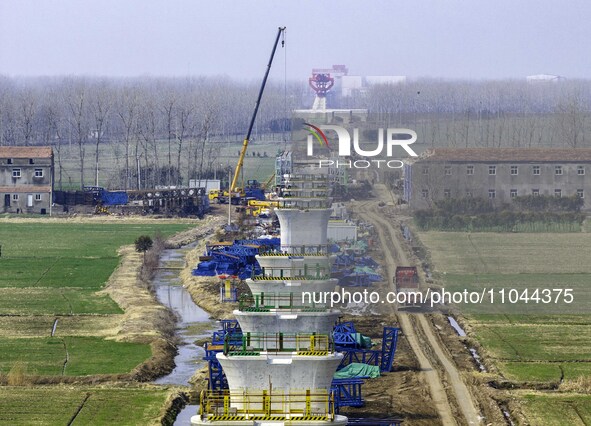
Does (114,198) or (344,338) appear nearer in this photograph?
(344,338)

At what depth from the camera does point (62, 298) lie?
68.6m

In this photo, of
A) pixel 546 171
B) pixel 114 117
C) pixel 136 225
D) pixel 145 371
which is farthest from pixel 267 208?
pixel 114 117

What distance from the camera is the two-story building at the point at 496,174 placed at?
63188 millimetres

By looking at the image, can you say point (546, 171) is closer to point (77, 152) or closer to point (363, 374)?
point (363, 374)

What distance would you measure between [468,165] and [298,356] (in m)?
37.9

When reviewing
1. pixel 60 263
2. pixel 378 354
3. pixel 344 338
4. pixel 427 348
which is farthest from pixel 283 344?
pixel 60 263

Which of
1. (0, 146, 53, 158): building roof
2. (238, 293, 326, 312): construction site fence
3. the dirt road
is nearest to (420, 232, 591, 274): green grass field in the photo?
Result: the dirt road

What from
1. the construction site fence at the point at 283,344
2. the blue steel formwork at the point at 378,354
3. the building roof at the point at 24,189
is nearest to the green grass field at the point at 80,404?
the blue steel formwork at the point at 378,354

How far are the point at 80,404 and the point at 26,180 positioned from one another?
73924 millimetres

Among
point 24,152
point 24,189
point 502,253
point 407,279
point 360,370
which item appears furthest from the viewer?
point 24,152

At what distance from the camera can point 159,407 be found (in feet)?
146

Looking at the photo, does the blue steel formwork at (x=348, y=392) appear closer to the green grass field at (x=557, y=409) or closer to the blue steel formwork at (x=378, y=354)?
the blue steel formwork at (x=378, y=354)

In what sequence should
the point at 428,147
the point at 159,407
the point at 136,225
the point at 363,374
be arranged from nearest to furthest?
A: the point at 159,407 → the point at 363,374 → the point at 428,147 → the point at 136,225

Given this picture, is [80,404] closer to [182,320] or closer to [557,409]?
[557,409]
